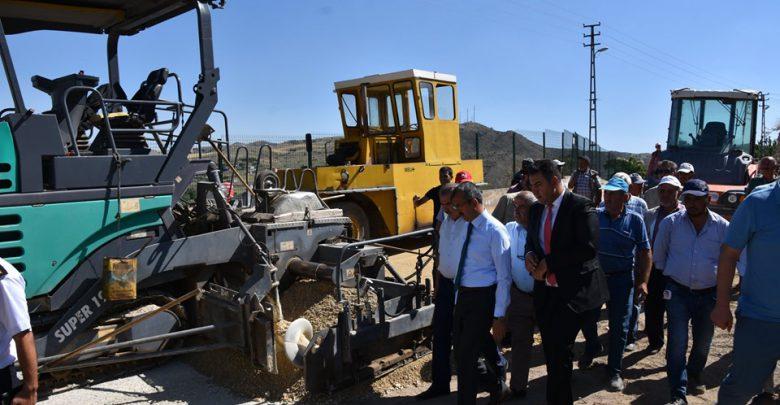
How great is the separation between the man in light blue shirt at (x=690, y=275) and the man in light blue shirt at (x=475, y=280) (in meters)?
1.30

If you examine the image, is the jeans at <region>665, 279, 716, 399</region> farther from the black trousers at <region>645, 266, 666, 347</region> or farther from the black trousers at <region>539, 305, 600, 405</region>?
the black trousers at <region>645, 266, 666, 347</region>

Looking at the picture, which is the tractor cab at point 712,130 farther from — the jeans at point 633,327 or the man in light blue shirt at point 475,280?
the man in light blue shirt at point 475,280

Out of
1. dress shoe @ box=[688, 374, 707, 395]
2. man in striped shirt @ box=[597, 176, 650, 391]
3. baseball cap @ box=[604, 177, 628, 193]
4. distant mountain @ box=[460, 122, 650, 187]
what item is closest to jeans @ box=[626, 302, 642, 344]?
man in striped shirt @ box=[597, 176, 650, 391]

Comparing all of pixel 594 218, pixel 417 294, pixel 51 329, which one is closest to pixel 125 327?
pixel 51 329

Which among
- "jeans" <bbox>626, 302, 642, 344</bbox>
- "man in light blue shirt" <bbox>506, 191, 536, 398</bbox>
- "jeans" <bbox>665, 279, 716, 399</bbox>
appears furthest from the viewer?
"jeans" <bbox>626, 302, 642, 344</bbox>

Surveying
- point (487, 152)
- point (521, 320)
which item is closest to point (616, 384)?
point (521, 320)

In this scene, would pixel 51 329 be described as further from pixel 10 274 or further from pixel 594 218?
pixel 594 218

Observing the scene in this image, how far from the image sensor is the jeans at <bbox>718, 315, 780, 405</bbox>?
3100 millimetres

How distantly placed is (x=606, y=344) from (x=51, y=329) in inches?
184

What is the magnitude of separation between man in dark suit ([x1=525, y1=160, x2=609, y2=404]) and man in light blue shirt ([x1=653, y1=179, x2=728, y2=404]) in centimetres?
79

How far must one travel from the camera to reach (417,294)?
17.2 feet

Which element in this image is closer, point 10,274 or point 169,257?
point 10,274

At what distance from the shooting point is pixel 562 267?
12.2ft

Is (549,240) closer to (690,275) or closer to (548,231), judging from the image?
(548,231)
